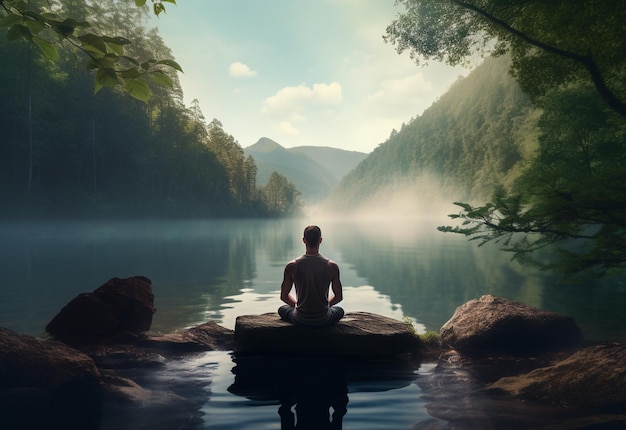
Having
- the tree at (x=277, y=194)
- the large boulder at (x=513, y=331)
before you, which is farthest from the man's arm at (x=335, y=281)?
the tree at (x=277, y=194)

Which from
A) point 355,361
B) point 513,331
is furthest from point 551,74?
point 355,361

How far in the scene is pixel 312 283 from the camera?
6859 mm

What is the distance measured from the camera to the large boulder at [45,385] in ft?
16.2

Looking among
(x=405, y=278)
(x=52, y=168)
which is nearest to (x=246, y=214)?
(x=52, y=168)

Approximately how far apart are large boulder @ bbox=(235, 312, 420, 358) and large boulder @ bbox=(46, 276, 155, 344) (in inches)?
117

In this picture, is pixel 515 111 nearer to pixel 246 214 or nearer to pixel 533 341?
pixel 246 214

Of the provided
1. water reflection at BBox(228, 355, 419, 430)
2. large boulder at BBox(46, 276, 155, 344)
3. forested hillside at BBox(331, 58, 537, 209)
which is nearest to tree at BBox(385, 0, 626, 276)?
water reflection at BBox(228, 355, 419, 430)

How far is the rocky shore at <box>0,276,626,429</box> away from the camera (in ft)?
16.6

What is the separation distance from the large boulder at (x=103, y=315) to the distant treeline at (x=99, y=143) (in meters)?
50.6

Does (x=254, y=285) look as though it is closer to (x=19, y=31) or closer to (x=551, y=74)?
(x=551, y=74)

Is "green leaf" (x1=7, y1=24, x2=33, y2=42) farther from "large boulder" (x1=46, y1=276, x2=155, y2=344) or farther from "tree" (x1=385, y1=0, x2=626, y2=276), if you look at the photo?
"large boulder" (x1=46, y1=276, x2=155, y2=344)

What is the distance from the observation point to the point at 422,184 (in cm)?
18725

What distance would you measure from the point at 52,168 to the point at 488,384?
6674 centimetres

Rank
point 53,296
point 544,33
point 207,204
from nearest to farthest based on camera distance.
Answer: point 544,33, point 53,296, point 207,204
